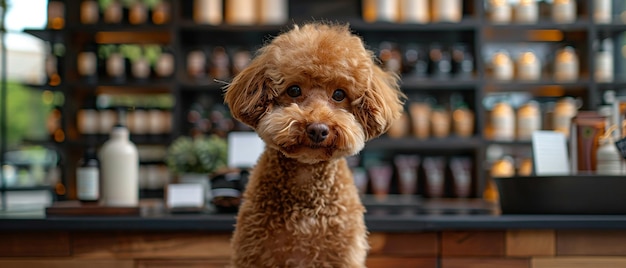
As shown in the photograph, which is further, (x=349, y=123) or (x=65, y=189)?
(x=65, y=189)

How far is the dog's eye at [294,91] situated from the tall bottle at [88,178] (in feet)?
2.93

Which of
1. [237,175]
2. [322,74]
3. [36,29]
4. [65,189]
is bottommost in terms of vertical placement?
[65,189]

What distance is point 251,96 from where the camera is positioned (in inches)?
40.1

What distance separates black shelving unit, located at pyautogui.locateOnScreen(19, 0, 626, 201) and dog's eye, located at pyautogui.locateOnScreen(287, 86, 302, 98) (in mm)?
2529

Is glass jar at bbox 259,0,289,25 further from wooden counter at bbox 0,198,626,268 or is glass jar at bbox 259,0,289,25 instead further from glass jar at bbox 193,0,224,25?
wooden counter at bbox 0,198,626,268

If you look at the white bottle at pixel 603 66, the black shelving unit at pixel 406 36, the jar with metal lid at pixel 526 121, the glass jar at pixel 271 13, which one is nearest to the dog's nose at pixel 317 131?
the black shelving unit at pixel 406 36

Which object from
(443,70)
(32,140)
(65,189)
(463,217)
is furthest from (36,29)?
(463,217)

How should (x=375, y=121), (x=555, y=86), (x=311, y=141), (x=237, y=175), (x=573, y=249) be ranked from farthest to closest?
(x=555, y=86), (x=237, y=175), (x=573, y=249), (x=375, y=121), (x=311, y=141)

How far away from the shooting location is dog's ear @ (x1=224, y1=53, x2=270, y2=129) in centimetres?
101

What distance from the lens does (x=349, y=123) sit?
38.6 inches

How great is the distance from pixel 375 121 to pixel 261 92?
0.64ft

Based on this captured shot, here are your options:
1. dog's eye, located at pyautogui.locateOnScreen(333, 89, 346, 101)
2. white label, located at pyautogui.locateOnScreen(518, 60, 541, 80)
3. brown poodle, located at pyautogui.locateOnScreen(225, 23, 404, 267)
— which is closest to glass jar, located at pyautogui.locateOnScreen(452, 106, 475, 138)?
white label, located at pyautogui.locateOnScreen(518, 60, 541, 80)

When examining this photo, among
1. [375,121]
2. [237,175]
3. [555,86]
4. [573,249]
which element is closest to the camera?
[375,121]

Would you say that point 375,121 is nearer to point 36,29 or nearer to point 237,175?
point 237,175
